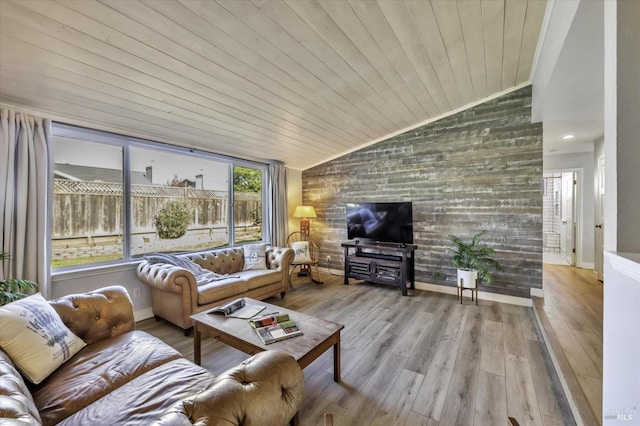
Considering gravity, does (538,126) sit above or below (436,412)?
above

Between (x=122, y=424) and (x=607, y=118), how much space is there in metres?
2.48

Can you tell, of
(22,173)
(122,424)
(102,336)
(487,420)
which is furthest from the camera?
(22,173)

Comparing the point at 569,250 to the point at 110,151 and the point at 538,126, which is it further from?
the point at 110,151

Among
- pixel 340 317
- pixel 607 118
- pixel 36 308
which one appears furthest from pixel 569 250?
pixel 36 308

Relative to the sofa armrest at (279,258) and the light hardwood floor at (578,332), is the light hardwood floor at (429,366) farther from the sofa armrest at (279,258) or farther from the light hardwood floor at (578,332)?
the sofa armrest at (279,258)

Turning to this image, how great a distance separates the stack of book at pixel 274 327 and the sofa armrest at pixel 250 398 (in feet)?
1.99

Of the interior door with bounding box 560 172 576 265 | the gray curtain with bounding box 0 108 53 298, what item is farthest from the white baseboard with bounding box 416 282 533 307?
the gray curtain with bounding box 0 108 53 298

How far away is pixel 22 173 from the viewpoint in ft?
7.20

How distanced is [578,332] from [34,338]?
4024 mm

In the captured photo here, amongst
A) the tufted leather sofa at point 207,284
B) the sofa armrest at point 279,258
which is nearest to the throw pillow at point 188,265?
the tufted leather sofa at point 207,284

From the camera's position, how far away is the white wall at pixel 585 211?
15.6 ft

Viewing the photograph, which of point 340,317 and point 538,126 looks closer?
point 340,317

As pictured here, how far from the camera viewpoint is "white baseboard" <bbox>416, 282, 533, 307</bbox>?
3326 mm

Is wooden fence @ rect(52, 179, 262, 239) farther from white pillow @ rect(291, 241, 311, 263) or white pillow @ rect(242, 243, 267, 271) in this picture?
white pillow @ rect(291, 241, 311, 263)
